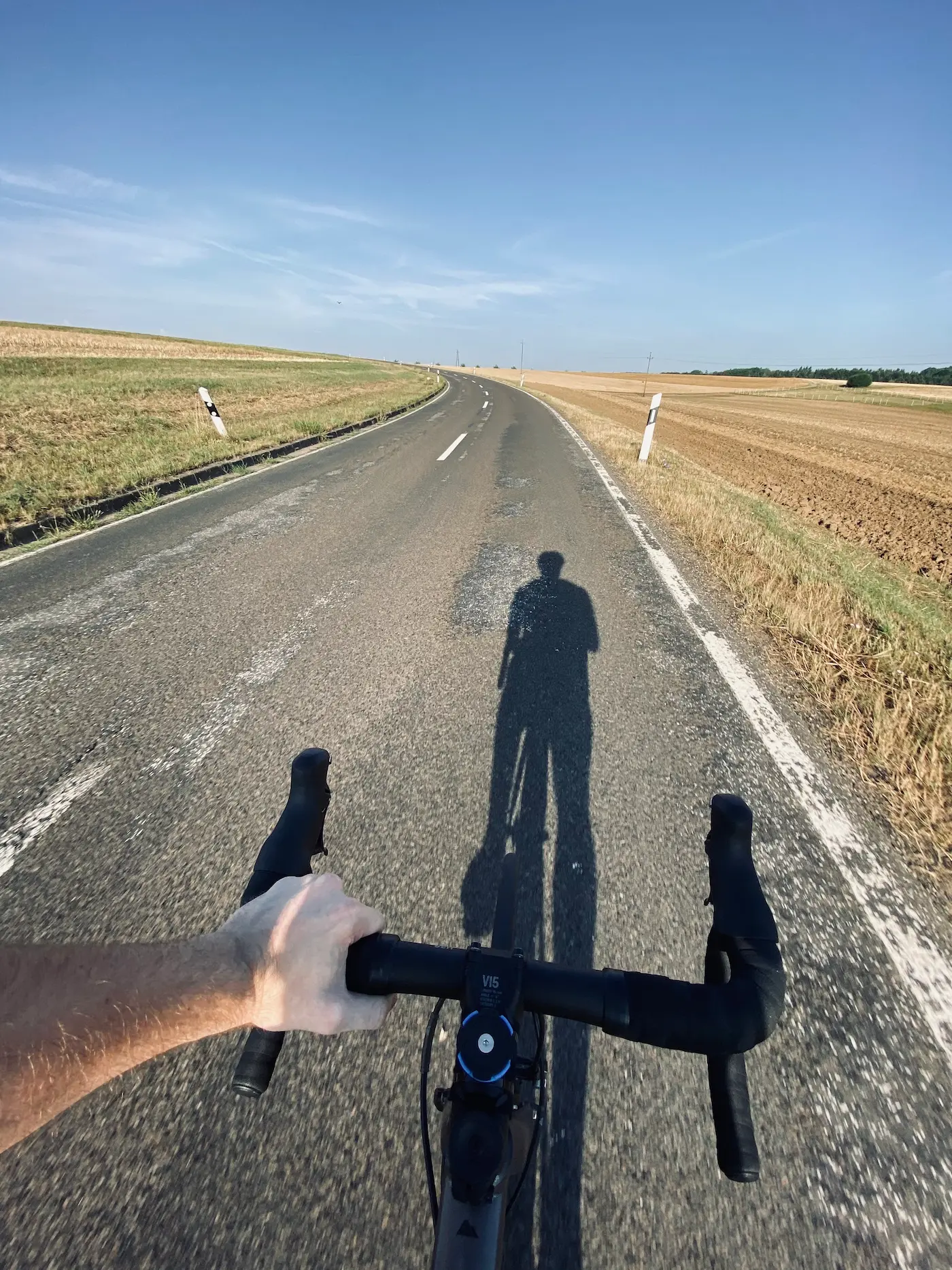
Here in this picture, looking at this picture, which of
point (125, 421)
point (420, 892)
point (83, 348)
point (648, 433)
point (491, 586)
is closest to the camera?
point (420, 892)

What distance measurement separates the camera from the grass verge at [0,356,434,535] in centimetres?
741

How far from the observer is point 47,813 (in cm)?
215

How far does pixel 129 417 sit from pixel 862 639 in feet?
53.5

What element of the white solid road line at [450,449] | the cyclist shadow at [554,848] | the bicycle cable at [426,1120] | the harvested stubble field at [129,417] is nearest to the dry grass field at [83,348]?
the harvested stubble field at [129,417]

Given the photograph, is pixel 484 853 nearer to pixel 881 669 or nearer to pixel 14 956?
pixel 14 956

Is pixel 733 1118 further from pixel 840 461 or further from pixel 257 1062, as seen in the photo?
pixel 840 461

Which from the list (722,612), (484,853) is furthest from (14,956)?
(722,612)

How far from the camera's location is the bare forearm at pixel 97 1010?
2.40ft

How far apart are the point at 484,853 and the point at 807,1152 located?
3.83ft

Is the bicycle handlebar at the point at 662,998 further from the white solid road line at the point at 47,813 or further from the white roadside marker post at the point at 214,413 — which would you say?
the white roadside marker post at the point at 214,413

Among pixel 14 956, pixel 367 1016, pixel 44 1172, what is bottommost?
pixel 44 1172

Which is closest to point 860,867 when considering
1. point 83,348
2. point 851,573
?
point 851,573

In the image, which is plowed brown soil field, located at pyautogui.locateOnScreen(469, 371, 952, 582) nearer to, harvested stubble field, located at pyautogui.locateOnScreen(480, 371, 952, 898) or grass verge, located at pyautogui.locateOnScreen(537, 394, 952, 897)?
harvested stubble field, located at pyautogui.locateOnScreen(480, 371, 952, 898)

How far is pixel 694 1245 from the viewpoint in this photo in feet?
3.68
